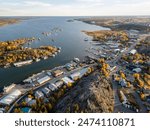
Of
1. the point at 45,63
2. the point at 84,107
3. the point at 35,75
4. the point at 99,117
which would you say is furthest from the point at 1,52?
the point at 99,117

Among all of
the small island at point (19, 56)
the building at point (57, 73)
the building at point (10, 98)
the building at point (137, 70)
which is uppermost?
the small island at point (19, 56)

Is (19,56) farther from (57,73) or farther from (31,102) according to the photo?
(31,102)

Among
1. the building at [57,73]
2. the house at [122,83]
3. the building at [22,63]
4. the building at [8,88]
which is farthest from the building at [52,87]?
the building at [22,63]

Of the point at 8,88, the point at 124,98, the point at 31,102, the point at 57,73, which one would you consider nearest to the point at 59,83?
the point at 57,73

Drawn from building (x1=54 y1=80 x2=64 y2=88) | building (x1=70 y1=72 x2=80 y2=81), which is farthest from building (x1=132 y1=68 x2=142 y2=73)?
building (x1=54 y1=80 x2=64 y2=88)

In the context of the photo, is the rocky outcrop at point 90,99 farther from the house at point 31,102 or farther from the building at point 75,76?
the building at point 75,76

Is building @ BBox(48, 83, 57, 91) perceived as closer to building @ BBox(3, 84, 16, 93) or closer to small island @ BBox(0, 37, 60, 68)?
building @ BBox(3, 84, 16, 93)
